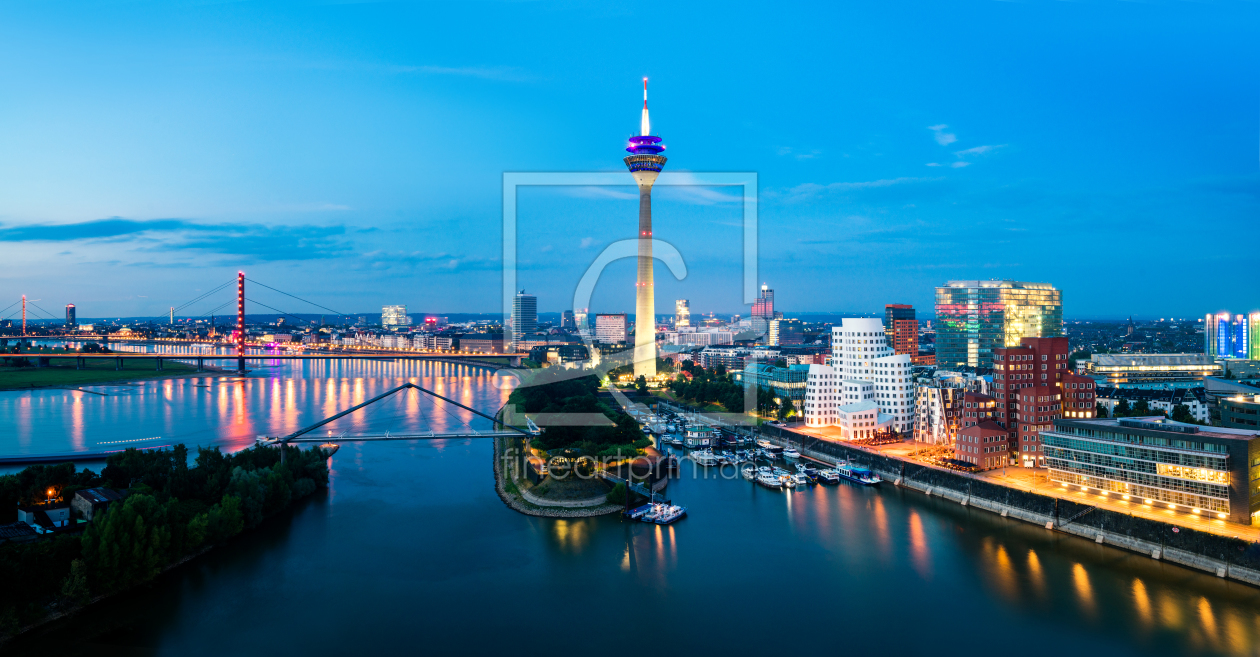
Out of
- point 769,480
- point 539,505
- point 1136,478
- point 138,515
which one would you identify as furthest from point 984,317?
point 138,515

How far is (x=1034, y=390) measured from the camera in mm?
8156

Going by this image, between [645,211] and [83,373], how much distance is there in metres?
16.8

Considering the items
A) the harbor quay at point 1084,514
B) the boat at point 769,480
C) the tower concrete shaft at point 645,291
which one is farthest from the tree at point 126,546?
the tower concrete shaft at point 645,291

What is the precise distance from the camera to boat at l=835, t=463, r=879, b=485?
848 cm

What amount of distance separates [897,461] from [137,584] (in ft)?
24.8

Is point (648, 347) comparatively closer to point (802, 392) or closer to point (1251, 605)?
point (802, 392)

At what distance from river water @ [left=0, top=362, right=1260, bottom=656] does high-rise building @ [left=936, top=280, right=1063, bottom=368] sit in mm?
11406

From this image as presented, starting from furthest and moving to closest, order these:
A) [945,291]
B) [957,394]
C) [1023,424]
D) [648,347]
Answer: [648,347] → [945,291] → [957,394] → [1023,424]

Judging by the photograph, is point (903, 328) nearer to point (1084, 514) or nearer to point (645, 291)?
point (645, 291)

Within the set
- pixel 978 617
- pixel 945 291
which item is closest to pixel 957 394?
pixel 978 617

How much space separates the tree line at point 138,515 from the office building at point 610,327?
2955 centimetres

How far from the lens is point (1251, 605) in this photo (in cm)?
487

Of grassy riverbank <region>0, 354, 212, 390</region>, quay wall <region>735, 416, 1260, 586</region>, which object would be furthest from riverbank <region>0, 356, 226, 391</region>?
quay wall <region>735, 416, 1260, 586</region>

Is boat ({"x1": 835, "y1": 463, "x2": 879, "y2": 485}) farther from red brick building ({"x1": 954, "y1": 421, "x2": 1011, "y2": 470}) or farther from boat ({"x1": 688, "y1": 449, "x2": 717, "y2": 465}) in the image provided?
boat ({"x1": 688, "y1": 449, "x2": 717, "y2": 465})
